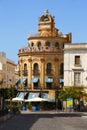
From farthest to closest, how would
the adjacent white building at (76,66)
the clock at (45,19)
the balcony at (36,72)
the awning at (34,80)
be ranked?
the clock at (45,19)
the balcony at (36,72)
the awning at (34,80)
the adjacent white building at (76,66)

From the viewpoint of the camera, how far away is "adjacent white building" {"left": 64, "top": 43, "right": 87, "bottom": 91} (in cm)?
8156

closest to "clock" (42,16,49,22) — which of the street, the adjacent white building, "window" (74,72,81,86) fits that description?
the adjacent white building

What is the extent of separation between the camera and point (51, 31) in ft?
323

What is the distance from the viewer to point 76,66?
269ft

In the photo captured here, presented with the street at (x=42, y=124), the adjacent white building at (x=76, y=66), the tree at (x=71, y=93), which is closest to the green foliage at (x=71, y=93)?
the tree at (x=71, y=93)

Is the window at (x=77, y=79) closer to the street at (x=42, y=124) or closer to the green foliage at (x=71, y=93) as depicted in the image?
→ the green foliage at (x=71, y=93)

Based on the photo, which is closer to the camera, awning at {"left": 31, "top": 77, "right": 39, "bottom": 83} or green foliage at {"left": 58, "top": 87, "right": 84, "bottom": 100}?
green foliage at {"left": 58, "top": 87, "right": 84, "bottom": 100}

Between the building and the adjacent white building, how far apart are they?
45.9m

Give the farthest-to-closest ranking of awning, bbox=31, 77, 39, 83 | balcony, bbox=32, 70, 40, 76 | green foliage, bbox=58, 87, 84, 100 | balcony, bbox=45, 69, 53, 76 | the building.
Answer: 1. the building
2. balcony, bbox=32, 70, 40, 76
3. balcony, bbox=45, 69, 53, 76
4. awning, bbox=31, 77, 39, 83
5. green foliage, bbox=58, 87, 84, 100

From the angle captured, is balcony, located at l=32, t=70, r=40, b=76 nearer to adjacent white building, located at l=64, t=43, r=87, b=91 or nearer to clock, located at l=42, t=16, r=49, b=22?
adjacent white building, located at l=64, t=43, r=87, b=91

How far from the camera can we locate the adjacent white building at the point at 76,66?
81.6 metres

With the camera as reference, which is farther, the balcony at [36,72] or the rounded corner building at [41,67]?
the balcony at [36,72]

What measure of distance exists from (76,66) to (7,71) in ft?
200

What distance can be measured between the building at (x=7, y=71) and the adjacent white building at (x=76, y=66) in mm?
45895
